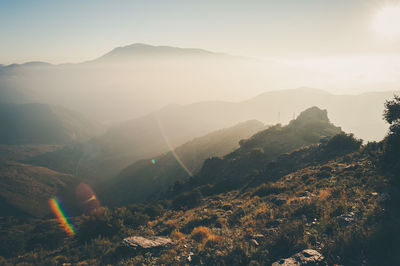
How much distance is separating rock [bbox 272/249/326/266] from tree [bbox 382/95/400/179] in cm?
843

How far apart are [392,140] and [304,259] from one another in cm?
1151

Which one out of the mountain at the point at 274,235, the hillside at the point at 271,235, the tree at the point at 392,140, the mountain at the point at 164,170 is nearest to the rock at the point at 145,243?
the mountain at the point at 274,235

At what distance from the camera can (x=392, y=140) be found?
1275cm

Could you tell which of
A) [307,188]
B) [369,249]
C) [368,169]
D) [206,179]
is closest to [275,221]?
[369,249]

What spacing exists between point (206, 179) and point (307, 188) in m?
28.2

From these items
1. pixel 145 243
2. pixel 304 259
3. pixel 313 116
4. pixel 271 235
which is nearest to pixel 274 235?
pixel 271 235

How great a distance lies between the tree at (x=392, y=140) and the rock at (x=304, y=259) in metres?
8.43

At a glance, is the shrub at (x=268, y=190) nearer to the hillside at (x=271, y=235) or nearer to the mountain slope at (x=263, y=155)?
the hillside at (x=271, y=235)

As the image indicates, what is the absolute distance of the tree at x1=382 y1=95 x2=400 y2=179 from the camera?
12.0 metres

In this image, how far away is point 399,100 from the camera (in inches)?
563

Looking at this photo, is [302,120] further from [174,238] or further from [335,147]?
[174,238]

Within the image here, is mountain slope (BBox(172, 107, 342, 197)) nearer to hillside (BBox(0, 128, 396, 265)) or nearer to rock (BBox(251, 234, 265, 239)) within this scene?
hillside (BBox(0, 128, 396, 265))

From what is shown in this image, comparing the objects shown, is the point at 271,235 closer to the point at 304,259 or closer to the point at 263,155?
the point at 304,259

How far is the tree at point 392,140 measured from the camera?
11984 millimetres
